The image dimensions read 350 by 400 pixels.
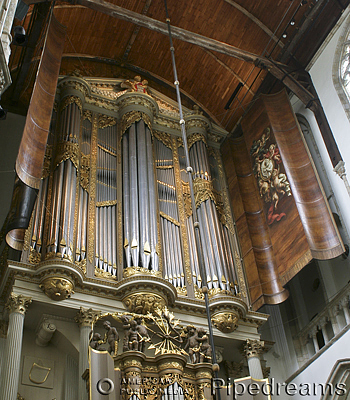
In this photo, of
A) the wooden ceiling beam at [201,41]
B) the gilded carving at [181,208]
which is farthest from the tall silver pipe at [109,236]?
the wooden ceiling beam at [201,41]

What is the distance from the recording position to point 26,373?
28.6ft

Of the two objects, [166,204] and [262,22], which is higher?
[262,22]

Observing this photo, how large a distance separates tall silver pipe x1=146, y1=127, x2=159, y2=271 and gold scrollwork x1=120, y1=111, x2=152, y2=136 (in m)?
0.24

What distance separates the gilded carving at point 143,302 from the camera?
9352 millimetres

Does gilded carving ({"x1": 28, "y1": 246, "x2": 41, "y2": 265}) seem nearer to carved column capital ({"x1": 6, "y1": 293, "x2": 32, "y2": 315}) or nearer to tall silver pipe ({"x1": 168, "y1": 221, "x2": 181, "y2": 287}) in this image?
carved column capital ({"x1": 6, "y1": 293, "x2": 32, "y2": 315})

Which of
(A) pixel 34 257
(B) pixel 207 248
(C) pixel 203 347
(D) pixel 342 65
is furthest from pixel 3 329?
(D) pixel 342 65

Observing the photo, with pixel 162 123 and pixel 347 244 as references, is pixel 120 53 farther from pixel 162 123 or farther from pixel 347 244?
pixel 347 244

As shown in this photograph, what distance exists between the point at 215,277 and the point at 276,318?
2132mm

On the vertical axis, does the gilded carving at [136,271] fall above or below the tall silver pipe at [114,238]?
below

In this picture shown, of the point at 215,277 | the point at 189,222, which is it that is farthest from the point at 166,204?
the point at 215,277

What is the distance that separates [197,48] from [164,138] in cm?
284

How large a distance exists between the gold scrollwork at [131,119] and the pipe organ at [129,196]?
2 centimetres

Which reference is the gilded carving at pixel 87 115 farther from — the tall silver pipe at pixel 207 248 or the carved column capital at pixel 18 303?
the carved column capital at pixel 18 303

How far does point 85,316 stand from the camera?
9031mm
